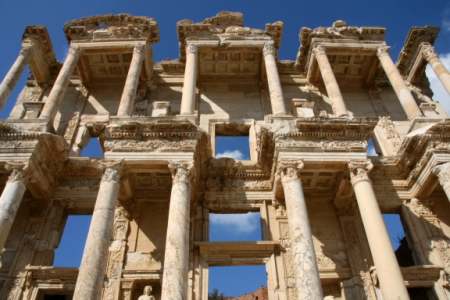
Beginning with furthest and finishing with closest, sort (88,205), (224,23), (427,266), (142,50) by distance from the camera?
(224,23) → (142,50) → (88,205) → (427,266)

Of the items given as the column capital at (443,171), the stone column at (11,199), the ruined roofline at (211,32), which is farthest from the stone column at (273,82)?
the stone column at (11,199)

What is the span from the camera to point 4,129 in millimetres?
12094

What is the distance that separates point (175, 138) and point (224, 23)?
327 inches

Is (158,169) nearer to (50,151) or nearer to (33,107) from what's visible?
(50,151)

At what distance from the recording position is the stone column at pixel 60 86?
13547 mm

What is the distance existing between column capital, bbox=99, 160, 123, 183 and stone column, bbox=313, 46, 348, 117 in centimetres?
764

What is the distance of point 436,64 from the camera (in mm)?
16297

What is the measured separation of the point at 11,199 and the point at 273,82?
9741 millimetres

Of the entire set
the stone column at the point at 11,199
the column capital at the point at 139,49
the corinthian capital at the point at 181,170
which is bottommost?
the stone column at the point at 11,199

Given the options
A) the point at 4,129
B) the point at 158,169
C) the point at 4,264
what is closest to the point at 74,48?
the point at 4,129

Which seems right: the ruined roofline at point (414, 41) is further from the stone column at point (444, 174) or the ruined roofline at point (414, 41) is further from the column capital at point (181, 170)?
the column capital at point (181, 170)

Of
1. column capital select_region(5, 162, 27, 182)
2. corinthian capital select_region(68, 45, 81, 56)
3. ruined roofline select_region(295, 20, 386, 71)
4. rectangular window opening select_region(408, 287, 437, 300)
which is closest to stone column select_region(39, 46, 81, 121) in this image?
corinthian capital select_region(68, 45, 81, 56)

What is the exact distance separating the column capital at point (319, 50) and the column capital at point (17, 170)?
12290 mm

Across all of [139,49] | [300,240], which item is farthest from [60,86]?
[300,240]
